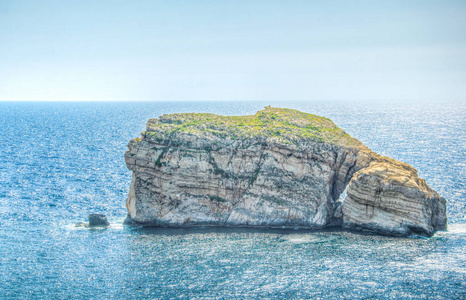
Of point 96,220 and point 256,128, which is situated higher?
point 256,128

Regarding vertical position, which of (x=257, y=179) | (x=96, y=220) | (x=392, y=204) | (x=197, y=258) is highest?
(x=257, y=179)

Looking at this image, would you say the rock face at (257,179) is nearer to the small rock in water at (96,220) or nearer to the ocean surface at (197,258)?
the ocean surface at (197,258)

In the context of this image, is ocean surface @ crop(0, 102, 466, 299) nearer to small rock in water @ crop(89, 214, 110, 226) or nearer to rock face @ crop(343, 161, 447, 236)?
small rock in water @ crop(89, 214, 110, 226)

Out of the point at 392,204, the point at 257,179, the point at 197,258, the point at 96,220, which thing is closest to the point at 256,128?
the point at 257,179

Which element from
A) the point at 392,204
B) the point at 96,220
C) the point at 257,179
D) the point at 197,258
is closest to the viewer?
the point at 197,258

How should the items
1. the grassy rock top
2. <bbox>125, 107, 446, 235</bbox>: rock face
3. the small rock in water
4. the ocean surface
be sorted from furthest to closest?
the grassy rock top → the small rock in water → <bbox>125, 107, 446, 235</bbox>: rock face → the ocean surface

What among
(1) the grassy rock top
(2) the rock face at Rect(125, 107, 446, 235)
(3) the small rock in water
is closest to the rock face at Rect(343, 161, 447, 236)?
(2) the rock face at Rect(125, 107, 446, 235)

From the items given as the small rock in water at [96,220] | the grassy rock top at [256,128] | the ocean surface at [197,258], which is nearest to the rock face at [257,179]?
the grassy rock top at [256,128]

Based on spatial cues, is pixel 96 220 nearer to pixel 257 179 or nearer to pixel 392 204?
pixel 257 179
